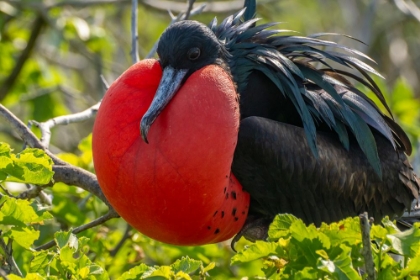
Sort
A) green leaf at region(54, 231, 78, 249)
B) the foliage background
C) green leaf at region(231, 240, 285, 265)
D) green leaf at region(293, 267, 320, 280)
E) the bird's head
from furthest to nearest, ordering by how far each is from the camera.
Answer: the foliage background < the bird's head < green leaf at region(54, 231, 78, 249) < green leaf at region(231, 240, 285, 265) < green leaf at region(293, 267, 320, 280)

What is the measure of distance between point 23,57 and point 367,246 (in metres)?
3.33

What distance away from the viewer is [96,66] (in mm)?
5262

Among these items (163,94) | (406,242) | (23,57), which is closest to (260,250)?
(406,242)

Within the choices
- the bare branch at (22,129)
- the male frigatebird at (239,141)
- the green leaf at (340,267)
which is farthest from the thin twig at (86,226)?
the green leaf at (340,267)

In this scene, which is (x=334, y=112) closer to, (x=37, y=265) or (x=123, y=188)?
(x=123, y=188)

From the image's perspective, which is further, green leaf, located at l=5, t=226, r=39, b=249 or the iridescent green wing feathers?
the iridescent green wing feathers

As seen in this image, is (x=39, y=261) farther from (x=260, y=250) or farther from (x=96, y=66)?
(x=96, y=66)

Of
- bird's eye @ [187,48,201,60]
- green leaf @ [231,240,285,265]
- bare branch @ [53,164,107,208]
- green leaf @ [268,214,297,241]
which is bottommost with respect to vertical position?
bare branch @ [53,164,107,208]

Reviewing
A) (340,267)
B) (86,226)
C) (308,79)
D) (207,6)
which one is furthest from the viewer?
(207,6)

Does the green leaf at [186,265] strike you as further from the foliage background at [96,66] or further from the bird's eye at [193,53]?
the bird's eye at [193,53]

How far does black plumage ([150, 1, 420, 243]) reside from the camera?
9.30 feet

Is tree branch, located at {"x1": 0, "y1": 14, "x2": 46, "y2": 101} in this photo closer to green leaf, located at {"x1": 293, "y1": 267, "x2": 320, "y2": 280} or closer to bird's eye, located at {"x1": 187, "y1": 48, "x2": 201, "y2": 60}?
bird's eye, located at {"x1": 187, "y1": 48, "x2": 201, "y2": 60}

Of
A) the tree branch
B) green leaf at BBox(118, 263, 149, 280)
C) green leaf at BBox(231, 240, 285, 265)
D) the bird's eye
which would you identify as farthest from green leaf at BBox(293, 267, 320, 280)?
the tree branch

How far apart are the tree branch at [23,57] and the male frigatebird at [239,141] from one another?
185 centimetres
